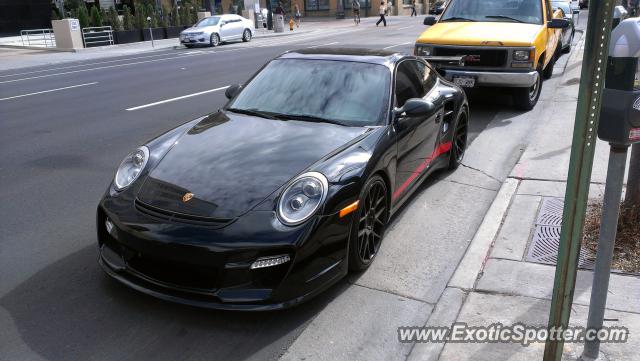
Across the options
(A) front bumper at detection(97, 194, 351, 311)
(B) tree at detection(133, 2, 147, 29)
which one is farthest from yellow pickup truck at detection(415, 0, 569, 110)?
(B) tree at detection(133, 2, 147, 29)

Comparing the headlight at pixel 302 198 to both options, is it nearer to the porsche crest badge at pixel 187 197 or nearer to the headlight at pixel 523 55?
the porsche crest badge at pixel 187 197

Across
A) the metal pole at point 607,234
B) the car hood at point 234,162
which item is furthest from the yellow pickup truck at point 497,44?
the metal pole at point 607,234

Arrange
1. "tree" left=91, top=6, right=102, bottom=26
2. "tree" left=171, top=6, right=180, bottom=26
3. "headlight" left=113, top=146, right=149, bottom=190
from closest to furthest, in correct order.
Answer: "headlight" left=113, top=146, right=149, bottom=190
"tree" left=91, top=6, right=102, bottom=26
"tree" left=171, top=6, right=180, bottom=26

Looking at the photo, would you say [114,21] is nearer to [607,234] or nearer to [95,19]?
[95,19]

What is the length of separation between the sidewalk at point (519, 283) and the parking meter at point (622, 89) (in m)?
1.23

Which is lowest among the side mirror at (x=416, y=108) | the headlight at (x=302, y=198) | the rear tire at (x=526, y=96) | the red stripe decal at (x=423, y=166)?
the rear tire at (x=526, y=96)

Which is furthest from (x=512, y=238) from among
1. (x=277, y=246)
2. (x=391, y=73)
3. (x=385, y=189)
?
(x=277, y=246)

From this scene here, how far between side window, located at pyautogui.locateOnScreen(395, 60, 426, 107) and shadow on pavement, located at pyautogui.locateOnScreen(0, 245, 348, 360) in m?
1.81

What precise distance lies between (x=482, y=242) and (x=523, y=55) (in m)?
5.03

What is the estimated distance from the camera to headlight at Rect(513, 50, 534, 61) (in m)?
8.48

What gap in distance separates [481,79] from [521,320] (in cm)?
585

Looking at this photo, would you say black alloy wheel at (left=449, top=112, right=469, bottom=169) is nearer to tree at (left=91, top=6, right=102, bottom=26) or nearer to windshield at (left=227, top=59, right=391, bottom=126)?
windshield at (left=227, top=59, right=391, bottom=126)

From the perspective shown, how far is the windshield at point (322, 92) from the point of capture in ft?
14.9

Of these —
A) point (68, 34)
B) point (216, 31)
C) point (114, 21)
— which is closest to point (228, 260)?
point (216, 31)
